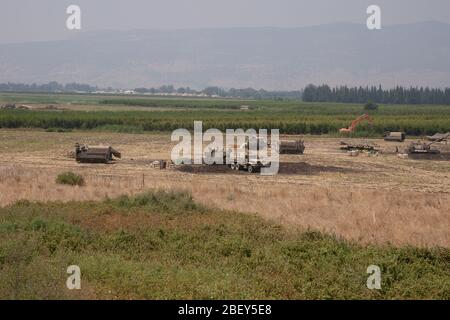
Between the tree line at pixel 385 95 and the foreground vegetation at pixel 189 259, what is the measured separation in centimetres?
16376

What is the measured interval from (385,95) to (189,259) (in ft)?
562

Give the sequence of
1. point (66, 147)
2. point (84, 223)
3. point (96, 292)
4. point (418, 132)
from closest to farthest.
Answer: point (96, 292)
point (84, 223)
point (66, 147)
point (418, 132)

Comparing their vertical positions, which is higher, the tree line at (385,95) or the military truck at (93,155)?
the tree line at (385,95)

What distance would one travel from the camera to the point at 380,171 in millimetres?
33781

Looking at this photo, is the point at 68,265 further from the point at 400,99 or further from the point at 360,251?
the point at 400,99

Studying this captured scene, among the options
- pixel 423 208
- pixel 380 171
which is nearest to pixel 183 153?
pixel 380 171

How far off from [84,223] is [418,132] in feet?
180

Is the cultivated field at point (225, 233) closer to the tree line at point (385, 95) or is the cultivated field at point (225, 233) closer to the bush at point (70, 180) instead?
the bush at point (70, 180)

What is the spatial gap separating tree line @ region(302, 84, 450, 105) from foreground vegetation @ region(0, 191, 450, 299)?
164m

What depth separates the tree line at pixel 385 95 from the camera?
172m

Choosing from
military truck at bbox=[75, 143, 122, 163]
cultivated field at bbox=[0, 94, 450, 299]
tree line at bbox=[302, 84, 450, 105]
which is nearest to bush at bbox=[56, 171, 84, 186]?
cultivated field at bbox=[0, 94, 450, 299]

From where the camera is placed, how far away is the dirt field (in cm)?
1775
